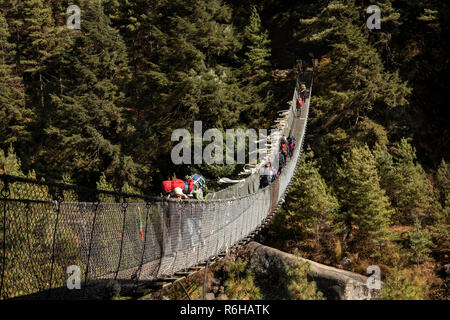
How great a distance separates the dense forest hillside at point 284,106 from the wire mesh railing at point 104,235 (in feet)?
29.3

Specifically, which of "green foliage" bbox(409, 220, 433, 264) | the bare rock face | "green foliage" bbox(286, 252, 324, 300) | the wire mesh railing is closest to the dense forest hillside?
"green foliage" bbox(409, 220, 433, 264)

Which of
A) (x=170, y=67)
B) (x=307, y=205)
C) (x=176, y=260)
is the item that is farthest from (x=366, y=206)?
(x=176, y=260)

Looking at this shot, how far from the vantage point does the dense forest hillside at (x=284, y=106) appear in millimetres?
14133

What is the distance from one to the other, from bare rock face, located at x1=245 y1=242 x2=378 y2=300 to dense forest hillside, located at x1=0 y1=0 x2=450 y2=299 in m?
1.48

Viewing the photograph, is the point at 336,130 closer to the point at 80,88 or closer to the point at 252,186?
the point at 252,186

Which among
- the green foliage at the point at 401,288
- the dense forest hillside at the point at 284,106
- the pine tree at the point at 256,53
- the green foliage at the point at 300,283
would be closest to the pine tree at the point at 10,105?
the dense forest hillside at the point at 284,106

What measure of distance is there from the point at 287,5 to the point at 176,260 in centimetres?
1871

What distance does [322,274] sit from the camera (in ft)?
38.3

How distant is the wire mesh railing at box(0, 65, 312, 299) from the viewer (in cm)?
301

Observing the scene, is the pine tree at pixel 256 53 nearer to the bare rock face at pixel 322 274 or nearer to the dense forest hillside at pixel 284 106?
the dense forest hillside at pixel 284 106

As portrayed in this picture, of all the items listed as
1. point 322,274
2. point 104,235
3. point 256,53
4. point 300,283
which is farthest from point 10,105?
point 104,235

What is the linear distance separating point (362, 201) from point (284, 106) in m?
5.84

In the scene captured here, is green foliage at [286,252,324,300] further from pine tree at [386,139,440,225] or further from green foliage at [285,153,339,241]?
pine tree at [386,139,440,225]

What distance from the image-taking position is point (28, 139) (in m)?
16.5
